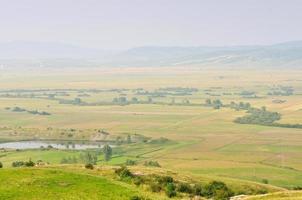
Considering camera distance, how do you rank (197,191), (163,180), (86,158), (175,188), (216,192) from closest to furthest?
(175,188), (197,191), (216,192), (163,180), (86,158)

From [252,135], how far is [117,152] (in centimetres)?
5537

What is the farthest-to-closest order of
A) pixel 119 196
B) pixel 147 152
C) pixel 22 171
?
pixel 147 152 → pixel 22 171 → pixel 119 196

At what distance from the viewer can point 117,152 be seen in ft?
540

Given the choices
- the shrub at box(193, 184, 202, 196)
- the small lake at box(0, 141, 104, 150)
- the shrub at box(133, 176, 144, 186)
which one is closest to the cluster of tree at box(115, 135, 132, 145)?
the small lake at box(0, 141, 104, 150)

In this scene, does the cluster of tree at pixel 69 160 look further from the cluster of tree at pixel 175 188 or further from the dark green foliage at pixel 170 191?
the dark green foliage at pixel 170 191

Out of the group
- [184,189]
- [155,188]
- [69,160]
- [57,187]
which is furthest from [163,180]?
[69,160]

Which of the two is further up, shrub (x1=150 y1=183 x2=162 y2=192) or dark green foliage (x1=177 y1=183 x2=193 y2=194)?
shrub (x1=150 y1=183 x2=162 y2=192)

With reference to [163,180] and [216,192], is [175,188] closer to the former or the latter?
[216,192]

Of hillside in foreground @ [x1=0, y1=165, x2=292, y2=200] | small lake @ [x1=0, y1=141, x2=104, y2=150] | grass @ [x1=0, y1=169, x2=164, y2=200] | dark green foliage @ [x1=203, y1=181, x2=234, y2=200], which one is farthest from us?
small lake @ [x1=0, y1=141, x2=104, y2=150]

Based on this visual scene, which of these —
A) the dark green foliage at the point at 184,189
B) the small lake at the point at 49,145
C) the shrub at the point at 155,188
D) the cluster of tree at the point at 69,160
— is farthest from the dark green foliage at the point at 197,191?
the small lake at the point at 49,145

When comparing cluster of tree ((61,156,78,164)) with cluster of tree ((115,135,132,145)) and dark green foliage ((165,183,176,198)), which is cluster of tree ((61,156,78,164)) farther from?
dark green foliage ((165,183,176,198))

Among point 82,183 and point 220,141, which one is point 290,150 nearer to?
point 220,141

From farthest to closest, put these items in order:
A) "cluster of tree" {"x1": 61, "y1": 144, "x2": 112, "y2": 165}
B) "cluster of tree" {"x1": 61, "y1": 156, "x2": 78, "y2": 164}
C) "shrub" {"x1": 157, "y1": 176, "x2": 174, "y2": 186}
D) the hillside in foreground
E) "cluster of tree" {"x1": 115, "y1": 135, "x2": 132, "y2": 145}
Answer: "cluster of tree" {"x1": 115, "y1": 135, "x2": 132, "y2": 145} → "cluster of tree" {"x1": 61, "y1": 156, "x2": 78, "y2": 164} → "cluster of tree" {"x1": 61, "y1": 144, "x2": 112, "y2": 165} → "shrub" {"x1": 157, "y1": 176, "x2": 174, "y2": 186} → the hillside in foreground

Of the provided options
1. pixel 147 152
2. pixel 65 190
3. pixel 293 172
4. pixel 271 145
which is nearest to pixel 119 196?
pixel 65 190
